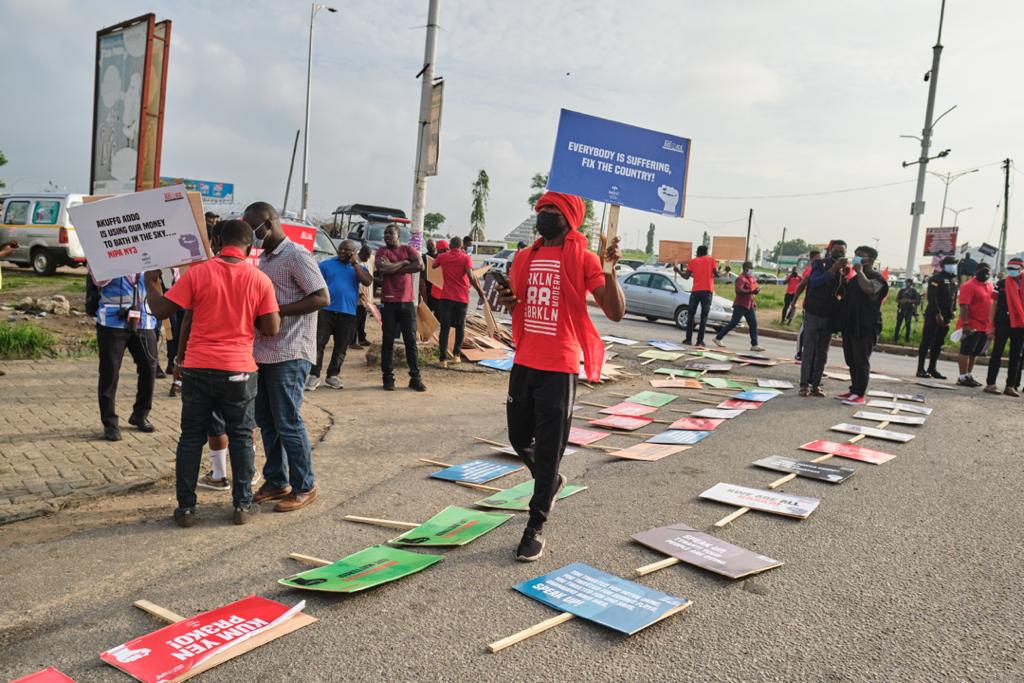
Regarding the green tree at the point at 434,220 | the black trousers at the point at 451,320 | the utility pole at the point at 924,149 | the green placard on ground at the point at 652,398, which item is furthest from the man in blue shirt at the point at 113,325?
the green tree at the point at 434,220

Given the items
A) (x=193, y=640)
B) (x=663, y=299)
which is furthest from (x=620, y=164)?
(x=663, y=299)

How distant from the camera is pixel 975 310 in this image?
10.6 metres

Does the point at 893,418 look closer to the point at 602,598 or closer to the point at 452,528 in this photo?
the point at 452,528

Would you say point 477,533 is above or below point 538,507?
below

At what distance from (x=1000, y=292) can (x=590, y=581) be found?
9563 mm

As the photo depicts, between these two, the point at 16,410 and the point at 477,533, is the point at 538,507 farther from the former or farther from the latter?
the point at 16,410

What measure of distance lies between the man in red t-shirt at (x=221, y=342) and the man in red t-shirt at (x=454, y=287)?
20.2 ft

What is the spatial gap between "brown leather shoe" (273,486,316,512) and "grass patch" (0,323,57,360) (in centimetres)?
663

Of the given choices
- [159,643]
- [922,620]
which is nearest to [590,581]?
[922,620]

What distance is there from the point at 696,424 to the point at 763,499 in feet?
8.56

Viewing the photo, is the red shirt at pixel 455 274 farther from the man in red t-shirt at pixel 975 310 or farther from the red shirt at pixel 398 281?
the man in red t-shirt at pixel 975 310

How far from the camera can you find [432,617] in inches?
127

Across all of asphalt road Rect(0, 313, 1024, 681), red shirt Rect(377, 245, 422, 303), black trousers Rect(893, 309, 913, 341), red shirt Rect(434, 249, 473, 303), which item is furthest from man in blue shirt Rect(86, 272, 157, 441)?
black trousers Rect(893, 309, 913, 341)

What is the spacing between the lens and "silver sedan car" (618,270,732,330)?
19641mm
